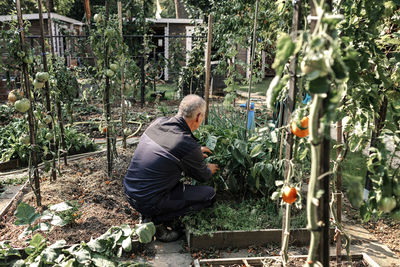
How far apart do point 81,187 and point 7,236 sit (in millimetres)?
1012

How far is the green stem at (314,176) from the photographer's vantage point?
124 cm

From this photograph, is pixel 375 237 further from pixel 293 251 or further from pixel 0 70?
pixel 0 70

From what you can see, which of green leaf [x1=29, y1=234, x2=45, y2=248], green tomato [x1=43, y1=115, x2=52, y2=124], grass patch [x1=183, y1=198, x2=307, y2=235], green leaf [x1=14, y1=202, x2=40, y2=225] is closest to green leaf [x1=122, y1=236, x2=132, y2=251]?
green leaf [x1=29, y1=234, x2=45, y2=248]

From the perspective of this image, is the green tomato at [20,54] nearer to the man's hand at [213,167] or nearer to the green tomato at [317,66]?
the man's hand at [213,167]

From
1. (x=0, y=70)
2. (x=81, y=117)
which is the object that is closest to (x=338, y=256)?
(x=0, y=70)

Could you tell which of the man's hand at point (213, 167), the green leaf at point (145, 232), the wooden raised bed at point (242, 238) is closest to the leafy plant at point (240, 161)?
the man's hand at point (213, 167)

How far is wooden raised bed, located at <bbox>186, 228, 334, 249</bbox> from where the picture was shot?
9.82 feet

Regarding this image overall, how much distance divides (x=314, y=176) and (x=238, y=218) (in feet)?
6.45

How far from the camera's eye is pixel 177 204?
3121 millimetres

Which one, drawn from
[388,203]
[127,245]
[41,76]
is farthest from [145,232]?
[41,76]

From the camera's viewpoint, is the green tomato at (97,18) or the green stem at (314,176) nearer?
the green stem at (314,176)

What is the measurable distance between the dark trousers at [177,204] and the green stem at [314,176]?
5.65 feet

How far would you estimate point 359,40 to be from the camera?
86.0 inches

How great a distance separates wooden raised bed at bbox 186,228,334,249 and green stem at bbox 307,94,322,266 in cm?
153
